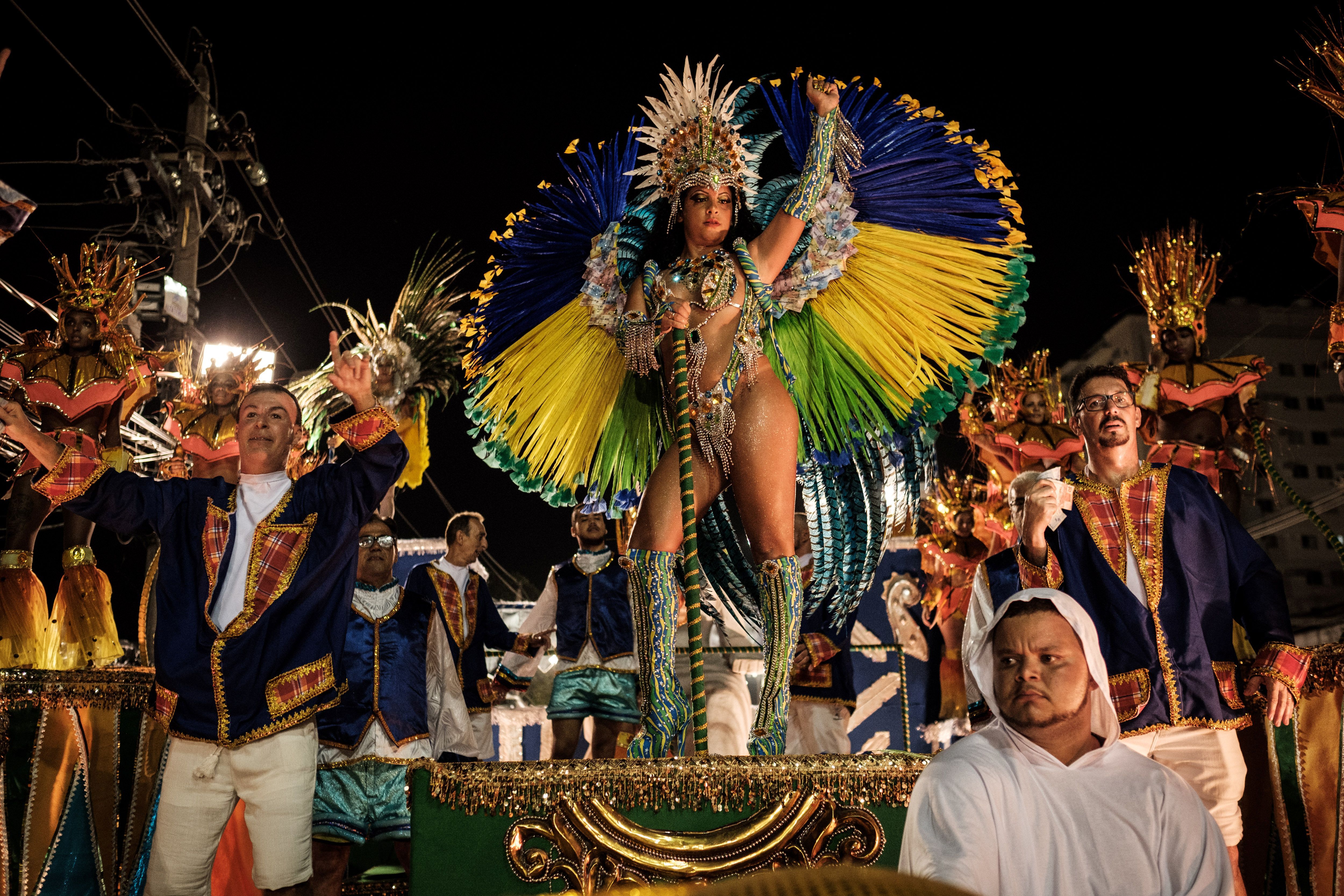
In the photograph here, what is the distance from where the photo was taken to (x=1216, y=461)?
241 inches

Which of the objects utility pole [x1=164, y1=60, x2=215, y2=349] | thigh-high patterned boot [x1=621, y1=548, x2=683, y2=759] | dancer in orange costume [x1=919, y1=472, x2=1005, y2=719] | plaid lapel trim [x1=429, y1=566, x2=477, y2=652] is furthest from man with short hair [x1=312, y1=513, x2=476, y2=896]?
utility pole [x1=164, y1=60, x2=215, y2=349]

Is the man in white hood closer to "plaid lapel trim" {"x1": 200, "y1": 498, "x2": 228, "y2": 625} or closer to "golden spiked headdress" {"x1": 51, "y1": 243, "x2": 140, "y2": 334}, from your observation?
"plaid lapel trim" {"x1": 200, "y1": 498, "x2": 228, "y2": 625}

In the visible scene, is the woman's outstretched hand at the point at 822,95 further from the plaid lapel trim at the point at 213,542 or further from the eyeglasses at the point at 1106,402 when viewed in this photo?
the plaid lapel trim at the point at 213,542

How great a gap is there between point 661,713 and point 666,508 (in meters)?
0.65

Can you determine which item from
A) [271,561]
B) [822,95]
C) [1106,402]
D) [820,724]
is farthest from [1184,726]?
[820,724]

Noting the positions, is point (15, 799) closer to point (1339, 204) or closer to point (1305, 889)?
point (1305, 889)

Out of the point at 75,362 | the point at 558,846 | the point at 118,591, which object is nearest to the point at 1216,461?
the point at 558,846

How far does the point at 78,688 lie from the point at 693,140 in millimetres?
2871

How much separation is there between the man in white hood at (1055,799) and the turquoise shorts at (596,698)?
3836mm

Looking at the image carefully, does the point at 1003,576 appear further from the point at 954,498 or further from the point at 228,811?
the point at 954,498

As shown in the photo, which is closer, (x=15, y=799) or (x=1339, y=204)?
(x=15, y=799)

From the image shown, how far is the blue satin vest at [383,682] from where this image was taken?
16.4 ft

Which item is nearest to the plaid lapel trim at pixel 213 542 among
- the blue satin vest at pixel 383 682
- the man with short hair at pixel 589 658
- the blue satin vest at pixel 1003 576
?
the blue satin vest at pixel 383 682

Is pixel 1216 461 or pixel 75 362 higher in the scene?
pixel 75 362
